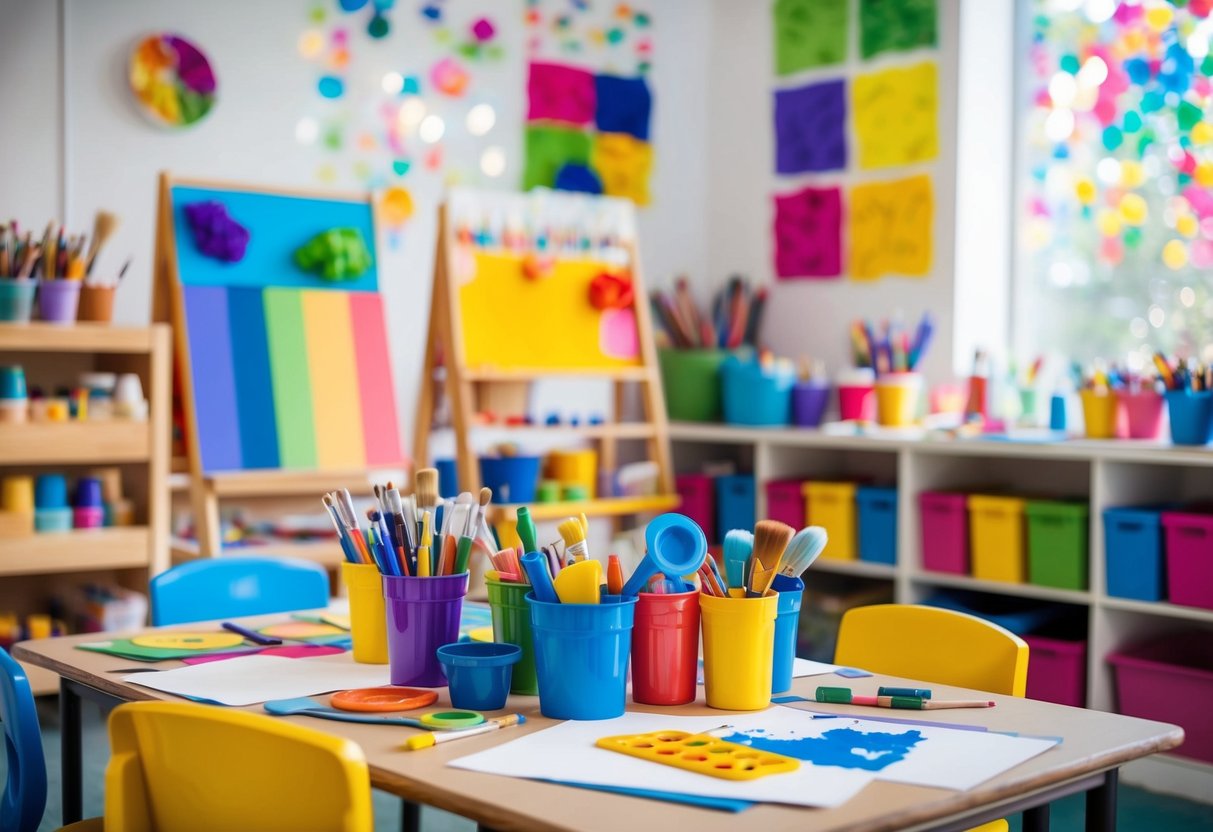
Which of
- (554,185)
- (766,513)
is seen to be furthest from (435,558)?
(554,185)

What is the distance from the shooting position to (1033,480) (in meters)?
3.79

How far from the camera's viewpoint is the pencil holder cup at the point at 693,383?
4199 millimetres

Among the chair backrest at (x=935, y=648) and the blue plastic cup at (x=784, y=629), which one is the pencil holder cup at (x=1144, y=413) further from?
the blue plastic cup at (x=784, y=629)

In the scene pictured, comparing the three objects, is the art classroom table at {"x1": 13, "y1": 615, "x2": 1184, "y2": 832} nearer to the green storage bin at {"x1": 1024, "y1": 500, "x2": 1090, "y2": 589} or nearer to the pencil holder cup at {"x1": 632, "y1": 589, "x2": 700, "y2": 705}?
the pencil holder cup at {"x1": 632, "y1": 589, "x2": 700, "y2": 705}

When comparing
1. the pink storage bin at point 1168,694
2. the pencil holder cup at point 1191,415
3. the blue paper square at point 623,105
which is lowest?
the pink storage bin at point 1168,694

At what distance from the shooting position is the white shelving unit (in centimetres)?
312

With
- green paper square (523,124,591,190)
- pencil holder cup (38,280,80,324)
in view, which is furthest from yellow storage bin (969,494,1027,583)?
pencil holder cup (38,280,80,324)

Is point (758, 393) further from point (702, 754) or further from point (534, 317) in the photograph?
point (702, 754)

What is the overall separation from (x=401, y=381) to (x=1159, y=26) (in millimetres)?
2341

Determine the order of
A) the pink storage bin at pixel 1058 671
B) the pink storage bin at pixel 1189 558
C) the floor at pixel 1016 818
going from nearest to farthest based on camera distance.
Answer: the floor at pixel 1016 818 < the pink storage bin at pixel 1189 558 < the pink storage bin at pixel 1058 671

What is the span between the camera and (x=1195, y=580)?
9.98 ft

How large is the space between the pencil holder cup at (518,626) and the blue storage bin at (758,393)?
2.47m

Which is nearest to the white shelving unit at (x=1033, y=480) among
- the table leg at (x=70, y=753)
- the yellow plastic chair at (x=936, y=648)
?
the yellow plastic chair at (x=936, y=648)

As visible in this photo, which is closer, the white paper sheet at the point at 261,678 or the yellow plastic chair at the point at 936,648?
the white paper sheet at the point at 261,678
